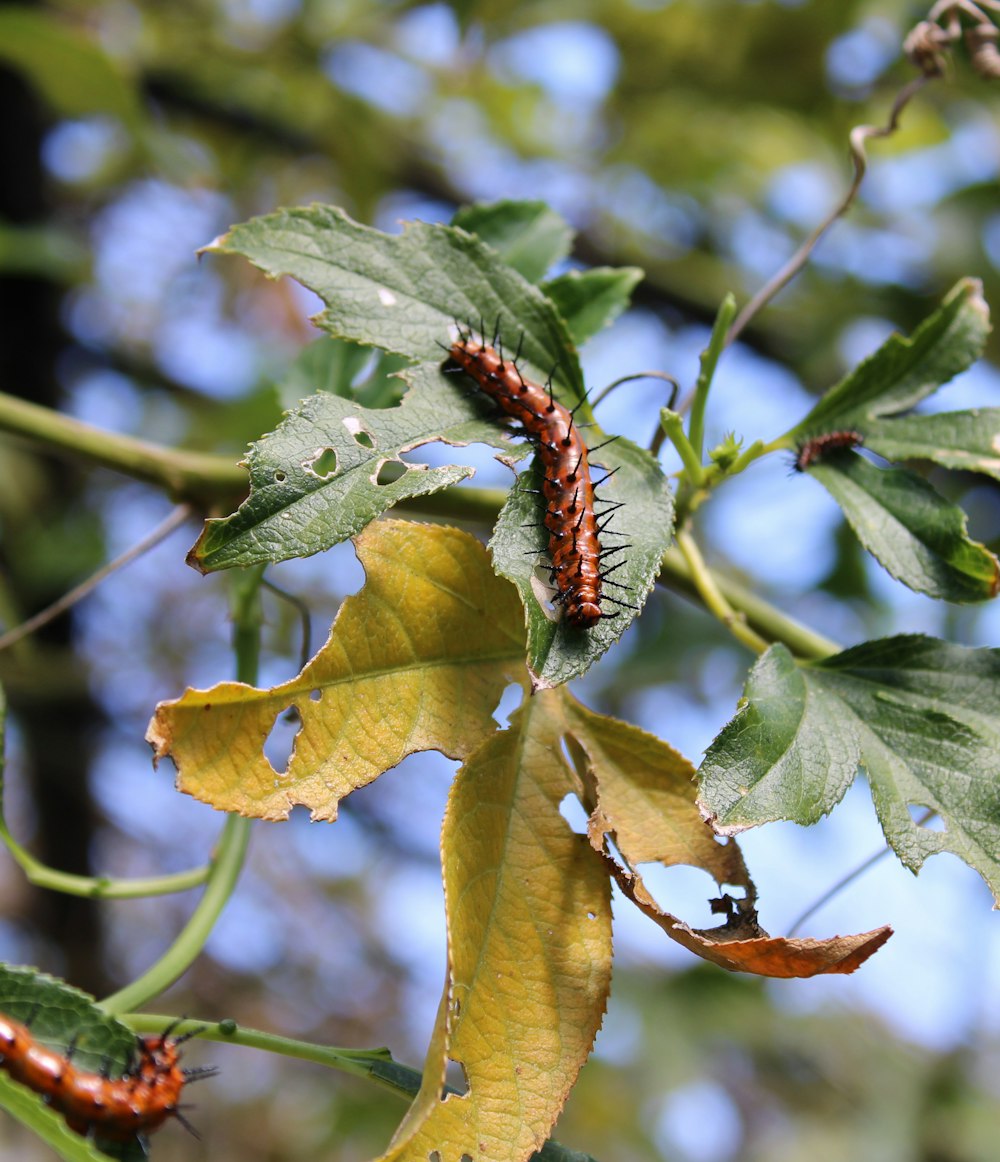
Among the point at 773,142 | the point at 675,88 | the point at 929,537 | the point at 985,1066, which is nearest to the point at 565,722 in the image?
the point at 929,537

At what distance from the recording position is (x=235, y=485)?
162 cm

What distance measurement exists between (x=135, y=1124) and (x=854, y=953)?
2.76 feet

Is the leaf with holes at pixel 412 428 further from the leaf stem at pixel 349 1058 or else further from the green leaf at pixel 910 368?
the leaf stem at pixel 349 1058

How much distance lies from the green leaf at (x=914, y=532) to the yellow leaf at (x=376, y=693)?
Result: 0.48 m

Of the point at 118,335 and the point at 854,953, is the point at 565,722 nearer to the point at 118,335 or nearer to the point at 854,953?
the point at 854,953


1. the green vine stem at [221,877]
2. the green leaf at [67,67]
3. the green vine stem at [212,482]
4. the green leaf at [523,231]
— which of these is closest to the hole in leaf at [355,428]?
the green vine stem at [212,482]

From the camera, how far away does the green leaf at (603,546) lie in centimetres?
110

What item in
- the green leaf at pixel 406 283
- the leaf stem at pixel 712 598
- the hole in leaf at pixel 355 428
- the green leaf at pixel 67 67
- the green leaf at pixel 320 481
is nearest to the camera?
the green leaf at pixel 320 481

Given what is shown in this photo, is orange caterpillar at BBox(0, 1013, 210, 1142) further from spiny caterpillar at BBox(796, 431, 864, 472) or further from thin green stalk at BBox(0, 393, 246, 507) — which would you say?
spiny caterpillar at BBox(796, 431, 864, 472)

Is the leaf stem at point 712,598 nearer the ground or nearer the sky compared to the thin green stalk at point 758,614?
nearer the sky

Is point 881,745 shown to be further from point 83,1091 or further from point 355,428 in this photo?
point 83,1091

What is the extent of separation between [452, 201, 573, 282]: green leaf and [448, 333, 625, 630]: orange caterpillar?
0.41m

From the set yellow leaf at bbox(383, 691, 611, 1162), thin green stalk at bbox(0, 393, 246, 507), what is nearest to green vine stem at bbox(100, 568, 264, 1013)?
thin green stalk at bbox(0, 393, 246, 507)

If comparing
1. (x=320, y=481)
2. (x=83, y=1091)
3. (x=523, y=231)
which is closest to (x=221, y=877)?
(x=83, y=1091)
